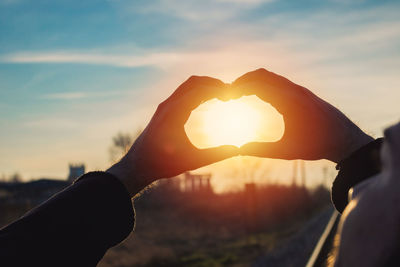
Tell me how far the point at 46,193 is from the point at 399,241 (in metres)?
33.4

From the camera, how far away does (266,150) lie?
1506mm

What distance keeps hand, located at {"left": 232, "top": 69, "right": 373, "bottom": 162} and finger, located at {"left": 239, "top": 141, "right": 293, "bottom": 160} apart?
77 mm

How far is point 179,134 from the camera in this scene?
53.9 inches

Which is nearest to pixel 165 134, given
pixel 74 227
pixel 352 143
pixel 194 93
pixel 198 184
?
pixel 194 93

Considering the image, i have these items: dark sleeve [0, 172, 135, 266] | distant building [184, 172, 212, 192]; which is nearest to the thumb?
dark sleeve [0, 172, 135, 266]

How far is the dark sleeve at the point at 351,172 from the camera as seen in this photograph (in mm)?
1159

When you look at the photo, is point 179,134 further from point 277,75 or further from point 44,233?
point 44,233

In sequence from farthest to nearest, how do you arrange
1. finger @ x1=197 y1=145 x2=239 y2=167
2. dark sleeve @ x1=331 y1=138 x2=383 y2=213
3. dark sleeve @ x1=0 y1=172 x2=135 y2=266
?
finger @ x1=197 y1=145 x2=239 y2=167
dark sleeve @ x1=331 y1=138 x2=383 y2=213
dark sleeve @ x1=0 y1=172 x2=135 y2=266

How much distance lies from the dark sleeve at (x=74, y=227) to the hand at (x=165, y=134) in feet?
0.51

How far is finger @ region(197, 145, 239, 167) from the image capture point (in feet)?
4.77

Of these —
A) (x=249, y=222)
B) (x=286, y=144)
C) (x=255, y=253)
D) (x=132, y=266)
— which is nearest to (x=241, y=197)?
(x=249, y=222)

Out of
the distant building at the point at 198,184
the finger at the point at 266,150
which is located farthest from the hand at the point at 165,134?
the distant building at the point at 198,184

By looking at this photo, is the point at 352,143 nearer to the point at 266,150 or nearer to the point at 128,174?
the point at 266,150

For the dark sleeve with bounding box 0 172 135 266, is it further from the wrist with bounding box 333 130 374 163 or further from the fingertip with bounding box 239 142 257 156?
the wrist with bounding box 333 130 374 163
